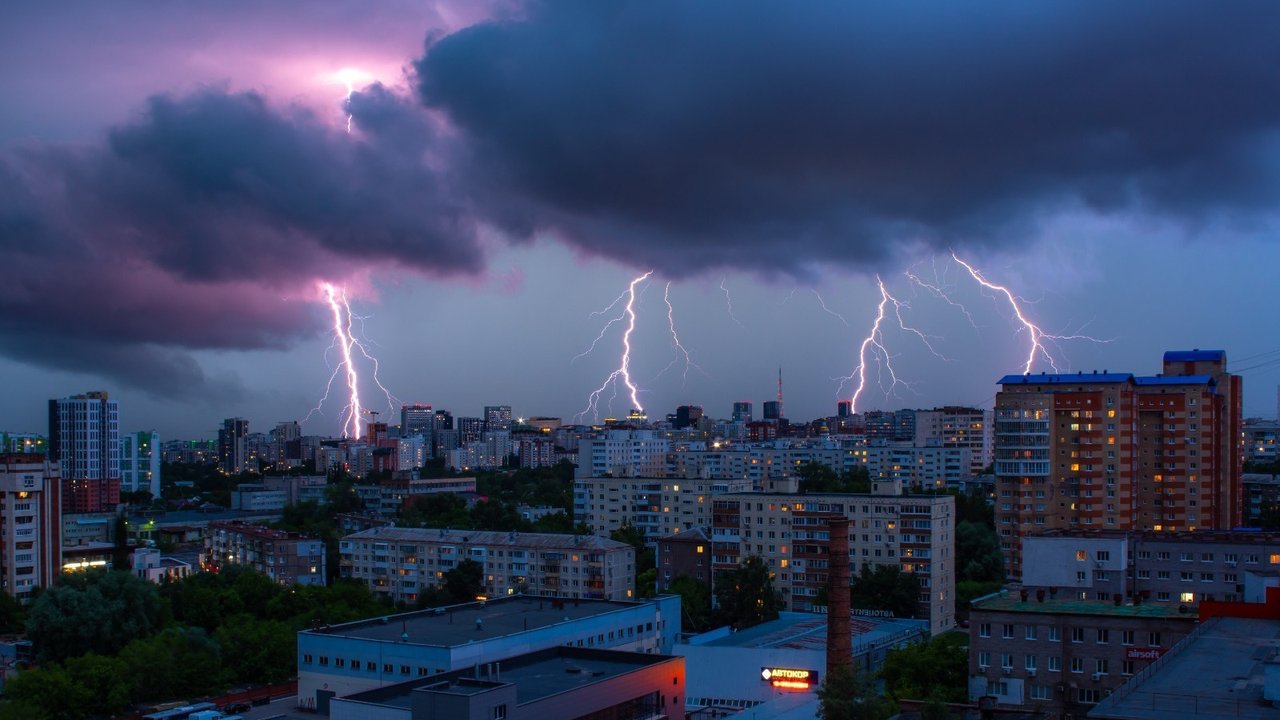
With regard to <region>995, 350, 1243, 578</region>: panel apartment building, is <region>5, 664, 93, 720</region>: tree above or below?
below

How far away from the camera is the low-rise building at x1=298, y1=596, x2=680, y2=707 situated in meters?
19.8

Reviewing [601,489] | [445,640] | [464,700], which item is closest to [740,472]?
[601,489]

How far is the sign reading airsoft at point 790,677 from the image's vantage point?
22.8 meters

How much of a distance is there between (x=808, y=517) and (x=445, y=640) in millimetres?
15438

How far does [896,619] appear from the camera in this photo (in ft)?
99.3

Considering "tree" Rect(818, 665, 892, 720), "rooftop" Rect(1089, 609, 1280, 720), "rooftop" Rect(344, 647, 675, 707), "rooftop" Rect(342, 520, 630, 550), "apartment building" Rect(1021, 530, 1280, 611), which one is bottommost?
"rooftop" Rect(342, 520, 630, 550)

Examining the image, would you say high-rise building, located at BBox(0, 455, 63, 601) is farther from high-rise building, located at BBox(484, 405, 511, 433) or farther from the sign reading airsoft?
high-rise building, located at BBox(484, 405, 511, 433)

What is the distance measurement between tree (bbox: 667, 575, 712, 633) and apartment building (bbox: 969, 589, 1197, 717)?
52.1ft

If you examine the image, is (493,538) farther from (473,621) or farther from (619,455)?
(619,455)

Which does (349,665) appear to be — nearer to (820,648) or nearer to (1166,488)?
(820,648)

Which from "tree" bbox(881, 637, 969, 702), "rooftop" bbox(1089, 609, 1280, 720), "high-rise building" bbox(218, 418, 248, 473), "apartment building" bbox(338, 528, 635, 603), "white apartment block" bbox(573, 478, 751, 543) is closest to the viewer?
"rooftop" bbox(1089, 609, 1280, 720)

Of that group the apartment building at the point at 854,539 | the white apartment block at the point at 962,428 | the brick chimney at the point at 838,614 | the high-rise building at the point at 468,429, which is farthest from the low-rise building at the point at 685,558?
the high-rise building at the point at 468,429

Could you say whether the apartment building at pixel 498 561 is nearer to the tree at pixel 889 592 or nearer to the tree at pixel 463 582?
the tree at pixel 463 582

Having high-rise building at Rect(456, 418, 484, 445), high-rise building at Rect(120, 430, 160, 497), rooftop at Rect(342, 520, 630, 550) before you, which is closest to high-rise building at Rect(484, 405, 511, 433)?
high-rise building at Rect(456, 418, 484, 445)
